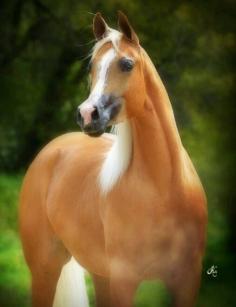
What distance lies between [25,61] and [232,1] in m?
0.38

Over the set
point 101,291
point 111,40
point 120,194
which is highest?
point 111,40

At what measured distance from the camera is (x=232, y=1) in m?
1.16

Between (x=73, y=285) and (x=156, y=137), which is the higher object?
(x=156, y=137)

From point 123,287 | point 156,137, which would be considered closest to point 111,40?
point 156,137

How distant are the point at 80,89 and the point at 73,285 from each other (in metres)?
0.34

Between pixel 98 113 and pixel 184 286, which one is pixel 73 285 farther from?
pixel 98 113

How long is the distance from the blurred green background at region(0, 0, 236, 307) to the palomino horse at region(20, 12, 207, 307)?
0.12 ft

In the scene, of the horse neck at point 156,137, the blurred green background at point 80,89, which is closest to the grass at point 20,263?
the blurred green background at point 80,89

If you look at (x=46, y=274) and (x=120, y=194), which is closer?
(x=120, y=194)

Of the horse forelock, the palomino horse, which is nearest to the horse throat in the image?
the palomino horse

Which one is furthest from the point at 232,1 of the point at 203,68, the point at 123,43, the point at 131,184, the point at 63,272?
the point at 63,272

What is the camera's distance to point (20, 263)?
1137 millimetres

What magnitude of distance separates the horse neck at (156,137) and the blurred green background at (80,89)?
0.13 metres

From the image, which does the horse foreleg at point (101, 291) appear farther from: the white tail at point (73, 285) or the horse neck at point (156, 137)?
the horse neck at point (156, 137)
